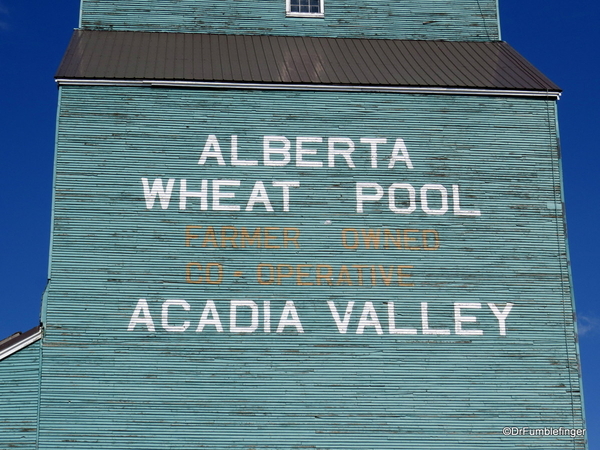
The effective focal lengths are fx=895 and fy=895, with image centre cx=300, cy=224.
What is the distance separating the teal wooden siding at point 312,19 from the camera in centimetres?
2803

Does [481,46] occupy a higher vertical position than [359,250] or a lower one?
higher

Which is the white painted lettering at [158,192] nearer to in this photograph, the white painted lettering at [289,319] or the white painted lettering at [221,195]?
the white painted lettering at [221,195]

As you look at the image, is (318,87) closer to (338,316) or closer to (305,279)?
(305,279)

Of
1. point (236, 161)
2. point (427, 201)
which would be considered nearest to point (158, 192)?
point (236, 161)

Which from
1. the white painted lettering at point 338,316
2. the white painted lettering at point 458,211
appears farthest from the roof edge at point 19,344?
the white painted lettering at point 458,211

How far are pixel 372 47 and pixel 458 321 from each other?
9.31 meters

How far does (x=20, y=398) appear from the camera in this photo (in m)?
22.2

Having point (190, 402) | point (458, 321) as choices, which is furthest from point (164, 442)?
point (458, 321)

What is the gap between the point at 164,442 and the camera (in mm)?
22109

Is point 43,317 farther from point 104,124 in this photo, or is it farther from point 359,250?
point 359,250

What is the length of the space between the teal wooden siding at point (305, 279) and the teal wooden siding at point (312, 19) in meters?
4.08

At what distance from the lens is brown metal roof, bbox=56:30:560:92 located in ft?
82.7

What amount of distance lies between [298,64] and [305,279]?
264 inches

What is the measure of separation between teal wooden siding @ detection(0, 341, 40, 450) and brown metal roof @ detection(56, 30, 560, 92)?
25.5 ft
